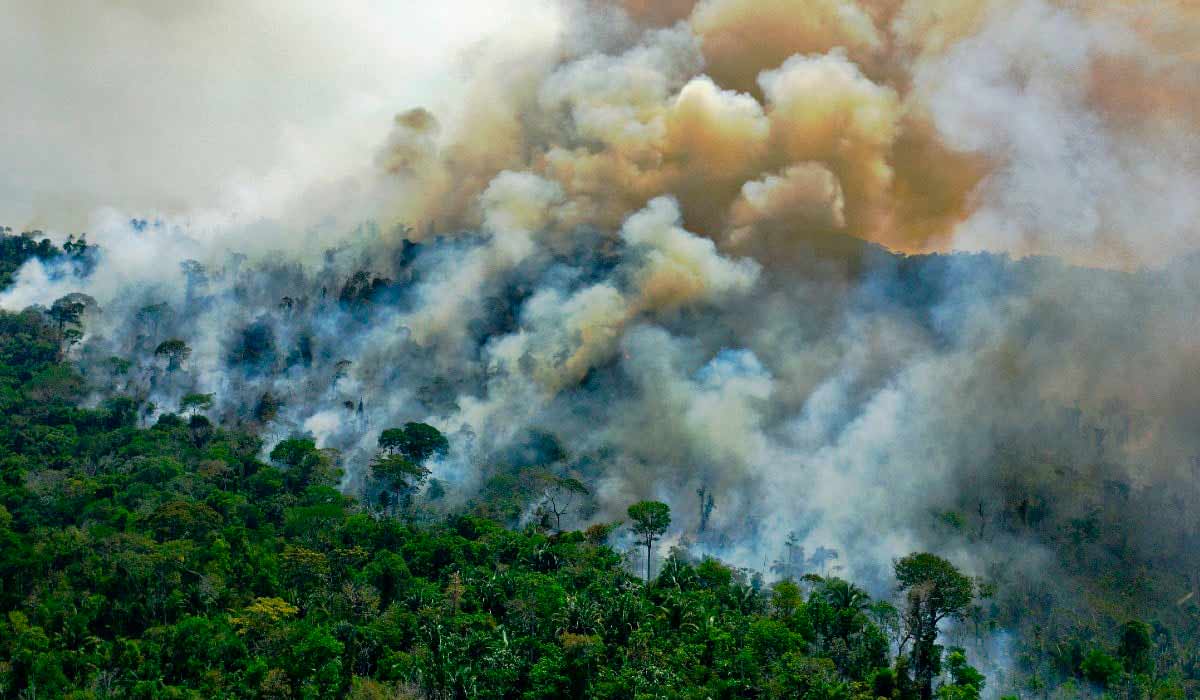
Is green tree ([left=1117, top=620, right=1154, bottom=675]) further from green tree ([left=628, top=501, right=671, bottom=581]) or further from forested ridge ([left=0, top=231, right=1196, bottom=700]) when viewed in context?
green tree ([left=628, top=501, right=671, bottom=581])

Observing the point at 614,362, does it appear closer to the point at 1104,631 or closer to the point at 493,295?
the point at 493,295

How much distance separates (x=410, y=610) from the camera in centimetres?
7200

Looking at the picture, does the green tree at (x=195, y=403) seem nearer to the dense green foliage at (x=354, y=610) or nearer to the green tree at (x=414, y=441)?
the dense green foliage at (x=354, y=610)

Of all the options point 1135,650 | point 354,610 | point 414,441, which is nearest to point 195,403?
point 414,441

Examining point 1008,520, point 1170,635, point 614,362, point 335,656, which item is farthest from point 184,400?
point 1170,635

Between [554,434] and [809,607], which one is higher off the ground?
[554,434]

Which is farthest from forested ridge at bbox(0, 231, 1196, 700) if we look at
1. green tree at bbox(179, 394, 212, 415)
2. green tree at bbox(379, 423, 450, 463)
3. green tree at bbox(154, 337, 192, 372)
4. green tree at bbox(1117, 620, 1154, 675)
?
green tree at bbox(154, 337, 192, 372)

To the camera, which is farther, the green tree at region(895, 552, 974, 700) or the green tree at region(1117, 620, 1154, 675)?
the green tree at region(1117, 620, 1154, 675)

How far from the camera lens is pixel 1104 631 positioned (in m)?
95.6

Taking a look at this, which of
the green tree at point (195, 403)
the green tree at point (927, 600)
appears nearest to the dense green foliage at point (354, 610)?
the green tree at point (927, 600)

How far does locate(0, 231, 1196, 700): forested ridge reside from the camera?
6209 cm

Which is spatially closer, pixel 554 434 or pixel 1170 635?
pixel 1170 635

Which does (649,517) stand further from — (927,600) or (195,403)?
(195,403)

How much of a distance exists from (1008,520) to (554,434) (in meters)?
50.0
